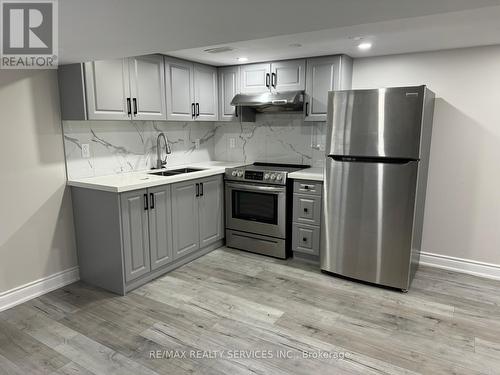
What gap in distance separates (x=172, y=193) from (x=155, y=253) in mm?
582

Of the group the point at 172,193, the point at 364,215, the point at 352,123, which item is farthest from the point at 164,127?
the point at 364,215

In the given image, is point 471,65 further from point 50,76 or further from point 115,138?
point 50,76

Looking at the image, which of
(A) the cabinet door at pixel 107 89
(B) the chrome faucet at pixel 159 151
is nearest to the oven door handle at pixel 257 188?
(B) the chrome faucet at pixel 159 151

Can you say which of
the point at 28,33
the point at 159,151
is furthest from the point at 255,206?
the point at 28,33

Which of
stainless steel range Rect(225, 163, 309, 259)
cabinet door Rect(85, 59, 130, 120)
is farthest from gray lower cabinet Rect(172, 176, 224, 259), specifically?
cabinet door Rect(85, 59, 130, 120)

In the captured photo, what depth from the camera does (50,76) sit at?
113 inches

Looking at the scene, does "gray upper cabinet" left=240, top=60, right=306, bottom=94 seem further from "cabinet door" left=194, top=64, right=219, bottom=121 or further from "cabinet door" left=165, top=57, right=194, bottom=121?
"cabinet door" left=165, top=57, right=194, bottom=121

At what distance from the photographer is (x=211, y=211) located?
12.7ft

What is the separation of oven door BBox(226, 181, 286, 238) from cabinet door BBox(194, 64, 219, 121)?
88cm

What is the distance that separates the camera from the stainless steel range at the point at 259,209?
12.0ft

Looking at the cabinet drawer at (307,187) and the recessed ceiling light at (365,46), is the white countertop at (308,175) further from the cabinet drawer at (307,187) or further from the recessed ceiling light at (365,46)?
the recessed ceiling light at (365,46)

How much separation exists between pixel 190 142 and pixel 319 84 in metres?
1.76

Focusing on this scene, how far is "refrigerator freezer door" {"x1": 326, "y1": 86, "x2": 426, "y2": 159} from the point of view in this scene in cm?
272

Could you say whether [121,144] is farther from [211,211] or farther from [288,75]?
[288,75]
